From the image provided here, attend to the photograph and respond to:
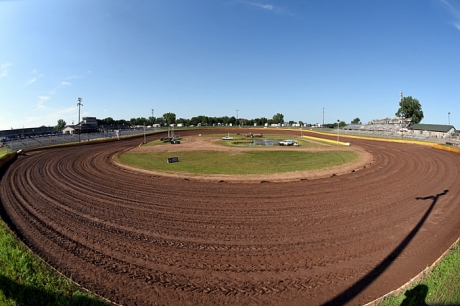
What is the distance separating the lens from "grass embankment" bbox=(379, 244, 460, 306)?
664 cm

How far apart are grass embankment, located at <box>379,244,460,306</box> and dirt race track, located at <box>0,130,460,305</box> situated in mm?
759

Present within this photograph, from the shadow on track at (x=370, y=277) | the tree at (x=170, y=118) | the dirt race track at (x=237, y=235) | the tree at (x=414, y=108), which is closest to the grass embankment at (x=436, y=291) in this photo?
the dirt race track at (x=237, y=235)

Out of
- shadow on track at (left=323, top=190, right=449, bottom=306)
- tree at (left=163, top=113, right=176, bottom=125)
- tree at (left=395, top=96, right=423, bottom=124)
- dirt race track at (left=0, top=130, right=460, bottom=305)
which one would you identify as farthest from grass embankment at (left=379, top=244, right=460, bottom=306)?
tree at (left=163, top=113, right=176, bottom=125)

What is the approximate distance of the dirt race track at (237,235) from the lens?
8031mm

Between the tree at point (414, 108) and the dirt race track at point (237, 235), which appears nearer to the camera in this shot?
the dirt race track at point (237, 235)

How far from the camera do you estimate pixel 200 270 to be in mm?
8898

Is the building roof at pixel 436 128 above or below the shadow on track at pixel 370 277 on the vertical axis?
above

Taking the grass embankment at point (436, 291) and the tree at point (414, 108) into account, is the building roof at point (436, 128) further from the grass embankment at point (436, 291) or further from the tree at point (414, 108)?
the grass embankment at point (436, 291)

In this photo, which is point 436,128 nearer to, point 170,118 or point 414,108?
point 414,108

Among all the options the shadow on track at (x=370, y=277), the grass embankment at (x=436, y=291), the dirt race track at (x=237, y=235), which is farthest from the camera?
the dirt race track at (x=237, y=235)

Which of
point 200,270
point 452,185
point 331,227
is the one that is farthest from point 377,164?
point 200,270

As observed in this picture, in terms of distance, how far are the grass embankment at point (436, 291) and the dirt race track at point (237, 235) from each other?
0.76m

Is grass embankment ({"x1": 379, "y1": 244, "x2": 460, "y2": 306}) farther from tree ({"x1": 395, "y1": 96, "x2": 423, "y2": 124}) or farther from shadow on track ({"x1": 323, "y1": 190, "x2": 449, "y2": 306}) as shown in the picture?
tree ({"x1": 395, "y1": 96, "x2": 423, "y2": 124})

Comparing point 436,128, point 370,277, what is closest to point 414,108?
point 436,128
